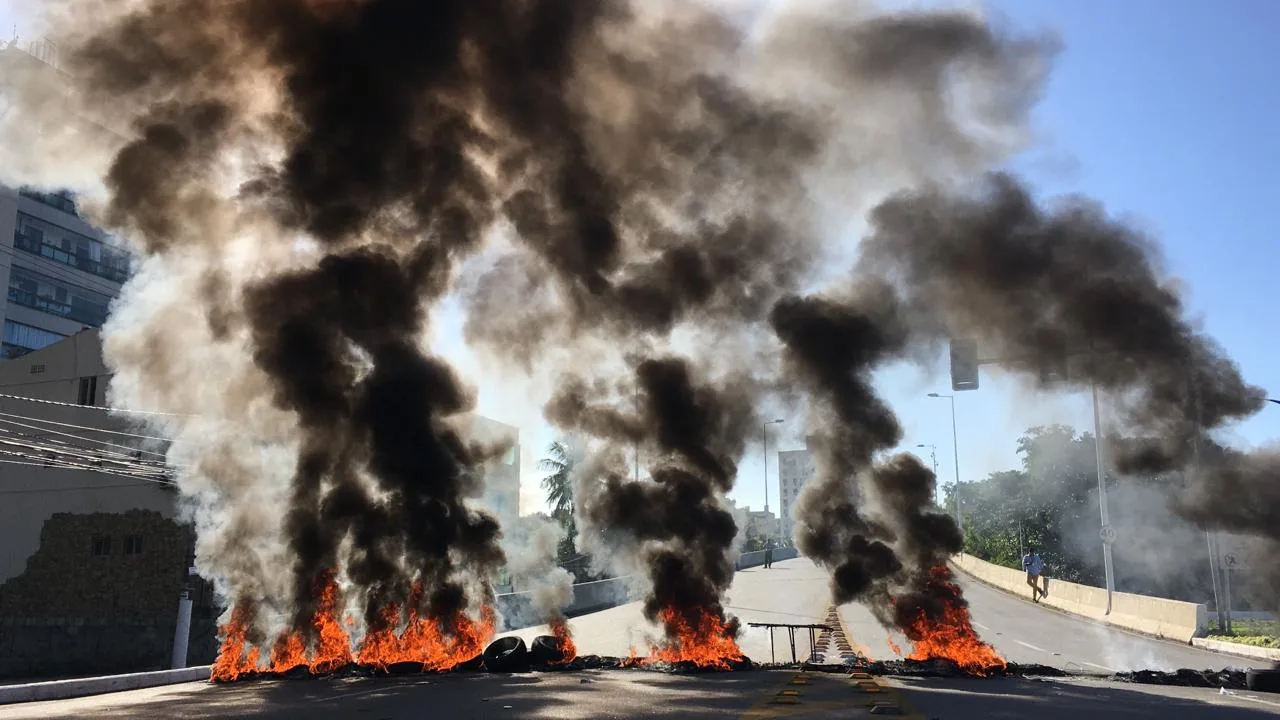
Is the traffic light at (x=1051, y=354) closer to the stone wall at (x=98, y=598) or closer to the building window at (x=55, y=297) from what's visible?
the stone wall at (x=98, y=598)

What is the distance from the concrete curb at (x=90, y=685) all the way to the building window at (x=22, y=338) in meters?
43.2

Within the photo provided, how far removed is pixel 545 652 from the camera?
18.0 m

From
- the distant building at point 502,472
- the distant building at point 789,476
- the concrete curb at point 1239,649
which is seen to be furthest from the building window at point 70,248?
the distant building at point 789,476

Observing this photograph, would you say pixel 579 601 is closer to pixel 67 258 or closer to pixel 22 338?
pixel 22 338

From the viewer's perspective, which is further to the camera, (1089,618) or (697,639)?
(1089,618)

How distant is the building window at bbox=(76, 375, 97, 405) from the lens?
105 ft

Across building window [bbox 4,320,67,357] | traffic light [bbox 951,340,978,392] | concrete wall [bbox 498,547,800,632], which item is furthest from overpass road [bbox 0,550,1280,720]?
building window [bbox 4,320,67,357]

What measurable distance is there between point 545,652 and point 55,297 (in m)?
49.7

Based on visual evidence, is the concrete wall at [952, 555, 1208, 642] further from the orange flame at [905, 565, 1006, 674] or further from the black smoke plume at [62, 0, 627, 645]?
the black smoke plume at [62, 0, 627, 645]

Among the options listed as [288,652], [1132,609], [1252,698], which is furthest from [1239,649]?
[288,652]

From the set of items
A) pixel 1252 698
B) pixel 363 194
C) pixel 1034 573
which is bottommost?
pixel 1252 698

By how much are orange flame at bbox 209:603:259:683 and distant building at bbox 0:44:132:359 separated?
42.1m

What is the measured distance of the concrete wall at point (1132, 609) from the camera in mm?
23875

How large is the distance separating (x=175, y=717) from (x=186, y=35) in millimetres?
13765
